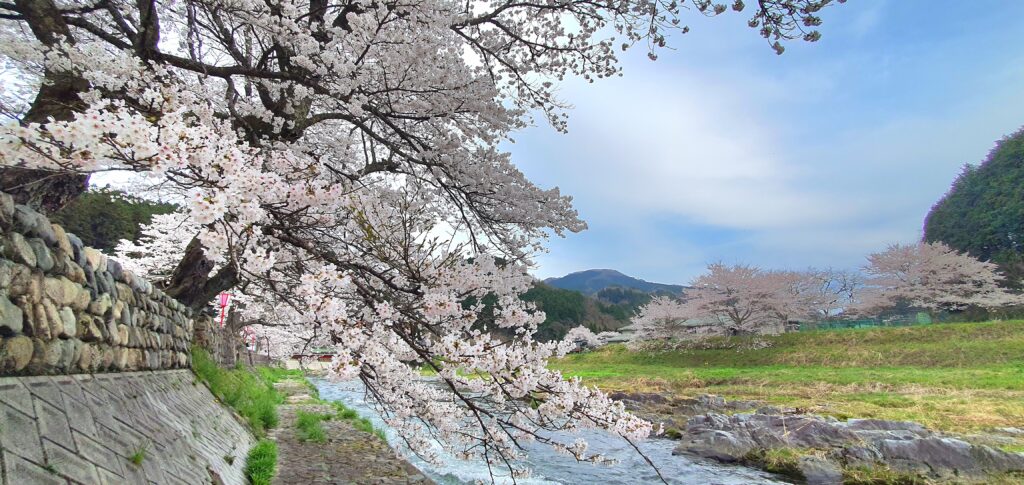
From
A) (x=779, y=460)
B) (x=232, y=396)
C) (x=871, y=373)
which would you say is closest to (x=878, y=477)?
(x=779, y=460)

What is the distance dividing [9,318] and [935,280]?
41831 mm

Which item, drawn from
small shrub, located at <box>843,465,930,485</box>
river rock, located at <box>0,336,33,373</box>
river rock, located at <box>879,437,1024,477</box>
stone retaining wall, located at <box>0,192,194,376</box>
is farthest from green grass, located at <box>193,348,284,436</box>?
river rock, located at <box>879,437,1024,477</box>

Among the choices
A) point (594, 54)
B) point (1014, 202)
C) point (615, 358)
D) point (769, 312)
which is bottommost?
point (615, 358)

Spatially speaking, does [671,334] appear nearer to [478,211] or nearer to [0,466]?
[478,211]

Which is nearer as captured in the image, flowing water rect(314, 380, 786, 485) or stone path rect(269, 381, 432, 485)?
stone path rect(269, 381, 432, 485)

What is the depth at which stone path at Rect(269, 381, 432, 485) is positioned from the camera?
7.45 metres

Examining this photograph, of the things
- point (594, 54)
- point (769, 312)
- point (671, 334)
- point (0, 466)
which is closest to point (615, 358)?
point (671, 334)

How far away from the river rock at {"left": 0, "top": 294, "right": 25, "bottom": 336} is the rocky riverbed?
10.8 m

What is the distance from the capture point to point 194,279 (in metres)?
7.02

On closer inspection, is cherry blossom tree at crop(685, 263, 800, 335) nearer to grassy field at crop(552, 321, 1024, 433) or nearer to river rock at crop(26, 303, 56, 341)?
grassy field at crop(552, 321, 1024, 433)

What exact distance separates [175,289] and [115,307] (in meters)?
3.10

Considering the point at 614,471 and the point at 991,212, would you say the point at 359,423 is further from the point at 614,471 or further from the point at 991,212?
the point at 991,212

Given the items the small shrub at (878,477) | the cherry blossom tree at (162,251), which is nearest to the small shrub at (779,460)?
the small shrub at (878,477)

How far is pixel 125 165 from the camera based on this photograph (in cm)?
245
